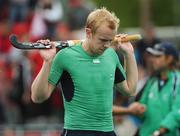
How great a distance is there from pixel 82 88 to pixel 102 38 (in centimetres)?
53

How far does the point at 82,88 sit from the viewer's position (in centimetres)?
926

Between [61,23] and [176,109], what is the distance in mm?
5395

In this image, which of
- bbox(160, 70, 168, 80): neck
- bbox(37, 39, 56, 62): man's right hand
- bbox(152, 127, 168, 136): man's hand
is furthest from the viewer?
bbox(160, 70, 168, 80): neck

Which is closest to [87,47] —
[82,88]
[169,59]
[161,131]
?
[82,88]

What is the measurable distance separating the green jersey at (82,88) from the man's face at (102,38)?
17cm

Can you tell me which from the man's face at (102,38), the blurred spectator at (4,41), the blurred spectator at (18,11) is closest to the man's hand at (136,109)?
the man's face at (102,38)

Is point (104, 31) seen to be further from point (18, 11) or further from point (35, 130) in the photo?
point (18, 11)

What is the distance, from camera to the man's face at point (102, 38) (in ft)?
30.0

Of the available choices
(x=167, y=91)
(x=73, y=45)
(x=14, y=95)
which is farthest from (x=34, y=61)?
(x=73, y=45)

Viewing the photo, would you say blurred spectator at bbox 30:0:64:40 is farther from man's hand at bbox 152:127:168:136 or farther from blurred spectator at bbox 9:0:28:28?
man's hand at bbox 152:127:168:136

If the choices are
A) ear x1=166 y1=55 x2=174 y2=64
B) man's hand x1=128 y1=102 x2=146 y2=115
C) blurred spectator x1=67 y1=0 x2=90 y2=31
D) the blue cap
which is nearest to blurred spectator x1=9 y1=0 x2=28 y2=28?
blurred spectator x1=67 y1=0 x2=90 y2=31

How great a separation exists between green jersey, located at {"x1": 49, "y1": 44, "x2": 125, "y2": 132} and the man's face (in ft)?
0.56

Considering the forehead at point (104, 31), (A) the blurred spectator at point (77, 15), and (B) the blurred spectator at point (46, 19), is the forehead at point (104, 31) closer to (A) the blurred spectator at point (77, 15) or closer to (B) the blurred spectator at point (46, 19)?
(B) the blurred spectator at point (46, 19)

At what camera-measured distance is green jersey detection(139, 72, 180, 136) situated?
11797mm
